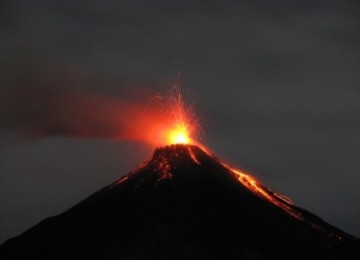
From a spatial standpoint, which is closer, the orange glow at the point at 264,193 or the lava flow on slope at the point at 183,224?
the lava flow on slope at the point at 183,224

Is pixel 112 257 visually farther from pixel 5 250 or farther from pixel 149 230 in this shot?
pixel 5 250

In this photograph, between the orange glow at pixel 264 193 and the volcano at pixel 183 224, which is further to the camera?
the orange glow at pixel 264 193

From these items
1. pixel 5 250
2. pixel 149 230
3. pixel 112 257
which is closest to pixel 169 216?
pixel 149 230

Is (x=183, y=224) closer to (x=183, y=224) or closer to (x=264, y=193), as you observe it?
→ (x=183, y=224)

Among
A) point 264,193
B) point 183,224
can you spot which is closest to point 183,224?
point 183,224

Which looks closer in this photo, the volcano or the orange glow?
the volcano

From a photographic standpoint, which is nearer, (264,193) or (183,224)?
(183,224)

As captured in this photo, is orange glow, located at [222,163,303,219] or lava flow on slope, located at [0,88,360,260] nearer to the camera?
lava flow on slope, located at [0,88,360,260]

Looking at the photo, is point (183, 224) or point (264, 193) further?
point (264, 193)
